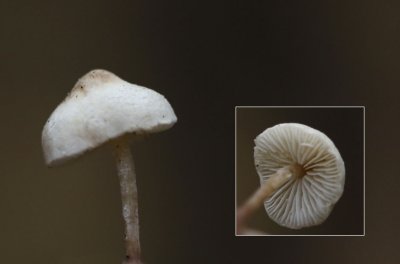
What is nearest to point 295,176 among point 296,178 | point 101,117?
point 296,178

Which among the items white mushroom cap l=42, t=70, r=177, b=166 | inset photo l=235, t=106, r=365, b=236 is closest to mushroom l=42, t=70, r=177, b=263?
white mushroom cap l=42, t=70, r=177, b=166

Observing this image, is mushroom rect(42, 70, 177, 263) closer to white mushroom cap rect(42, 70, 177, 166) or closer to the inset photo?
white mushroom cap rect(42, 70, 177, 166)

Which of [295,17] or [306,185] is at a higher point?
[295,17]

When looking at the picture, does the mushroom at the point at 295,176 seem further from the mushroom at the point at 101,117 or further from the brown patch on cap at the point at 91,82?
the brown patch on cap at the point at 91,82

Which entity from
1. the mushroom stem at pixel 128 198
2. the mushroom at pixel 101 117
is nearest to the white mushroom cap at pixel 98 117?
Result: the mushroom at pixel 101 117

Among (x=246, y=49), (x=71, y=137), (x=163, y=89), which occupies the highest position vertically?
(x=246, y=49)

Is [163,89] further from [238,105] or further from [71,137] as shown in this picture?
[71,137]

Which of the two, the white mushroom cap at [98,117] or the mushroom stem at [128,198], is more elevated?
the white mushroom cap at [98,117]

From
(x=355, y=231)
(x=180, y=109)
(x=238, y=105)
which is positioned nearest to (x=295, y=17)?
(x=238, y=105)
